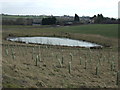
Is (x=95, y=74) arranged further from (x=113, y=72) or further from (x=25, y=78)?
(x=25, y=78)

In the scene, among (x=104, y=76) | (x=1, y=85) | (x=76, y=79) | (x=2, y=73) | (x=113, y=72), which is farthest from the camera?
(x=113, y=72)

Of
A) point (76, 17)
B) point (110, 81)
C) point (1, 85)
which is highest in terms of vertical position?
point (76, 17)

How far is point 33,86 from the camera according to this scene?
431 inches

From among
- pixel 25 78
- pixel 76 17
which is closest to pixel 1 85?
pixel 25 78

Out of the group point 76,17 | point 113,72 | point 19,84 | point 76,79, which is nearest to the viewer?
point 19,84

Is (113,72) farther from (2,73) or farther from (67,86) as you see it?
(2,73)

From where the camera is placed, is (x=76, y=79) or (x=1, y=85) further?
(x=76, y=79)

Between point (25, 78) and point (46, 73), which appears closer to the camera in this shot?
point (25, 78)

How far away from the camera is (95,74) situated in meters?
16.4

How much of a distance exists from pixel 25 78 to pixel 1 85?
2302 millimetres

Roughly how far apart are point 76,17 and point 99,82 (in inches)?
5410

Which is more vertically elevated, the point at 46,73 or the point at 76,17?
the point at 76,17

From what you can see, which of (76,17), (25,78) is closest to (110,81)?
(25,78)

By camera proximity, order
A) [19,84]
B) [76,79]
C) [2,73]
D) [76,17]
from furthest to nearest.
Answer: [76,17]
[76,79]
[2,73]
[19,84]
